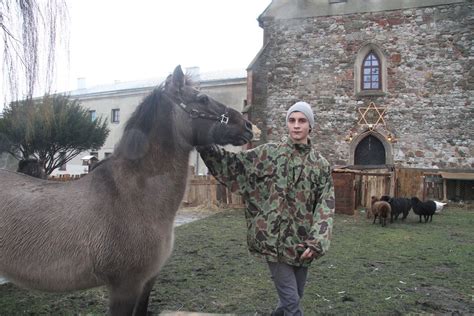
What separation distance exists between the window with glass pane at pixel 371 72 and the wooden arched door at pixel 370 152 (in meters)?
2.47

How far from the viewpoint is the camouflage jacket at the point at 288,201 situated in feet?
9.26

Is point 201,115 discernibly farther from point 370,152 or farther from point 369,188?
point 370,152

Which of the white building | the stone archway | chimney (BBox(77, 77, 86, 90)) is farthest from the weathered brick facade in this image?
A: chimney (BBox(77, 77, 86, 90))

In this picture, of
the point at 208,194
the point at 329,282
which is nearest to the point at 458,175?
the point at 208,194

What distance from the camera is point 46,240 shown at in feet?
9.12

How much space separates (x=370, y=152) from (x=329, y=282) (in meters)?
14.0

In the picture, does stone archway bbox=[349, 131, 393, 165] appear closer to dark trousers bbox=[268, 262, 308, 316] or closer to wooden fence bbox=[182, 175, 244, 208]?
wooden fence bbox=[182, 175, 244, 208]

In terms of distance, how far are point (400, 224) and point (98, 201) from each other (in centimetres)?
1029

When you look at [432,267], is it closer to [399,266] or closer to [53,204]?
[399,266]

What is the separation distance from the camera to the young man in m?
2.81

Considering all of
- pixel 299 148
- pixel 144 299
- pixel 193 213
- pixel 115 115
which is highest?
pixel 115 115

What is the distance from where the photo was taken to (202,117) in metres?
3.08

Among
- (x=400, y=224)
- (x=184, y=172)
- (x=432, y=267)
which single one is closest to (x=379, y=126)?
(x=400, y=224)

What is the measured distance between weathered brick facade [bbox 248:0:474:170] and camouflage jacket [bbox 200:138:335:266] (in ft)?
51.8
